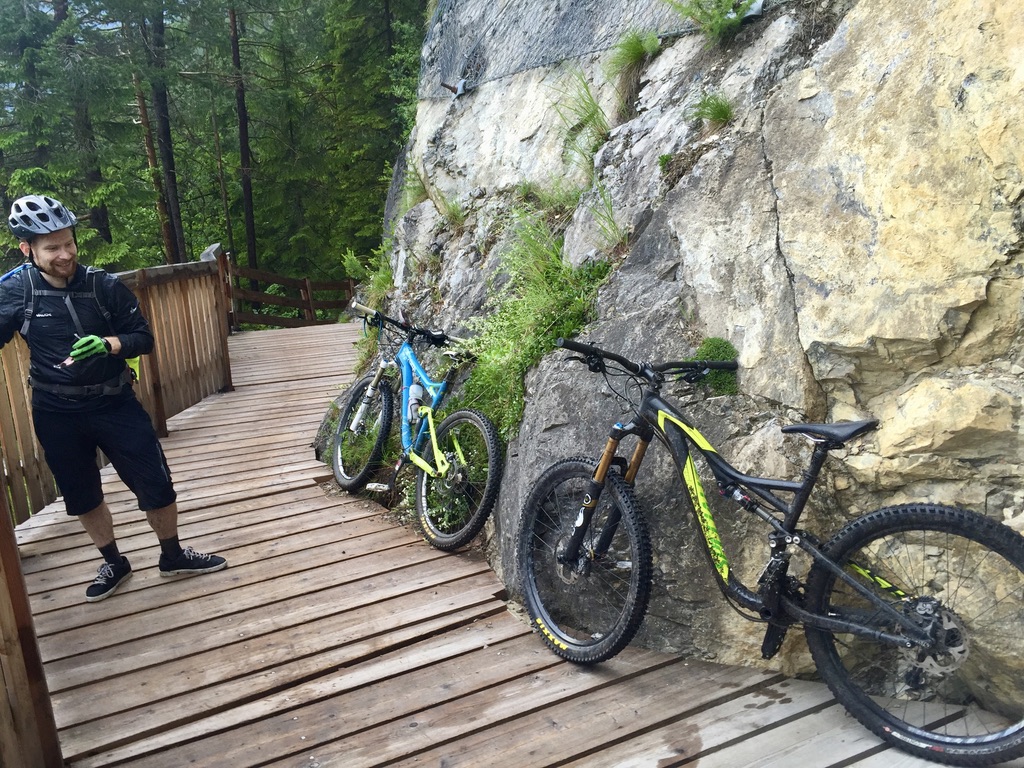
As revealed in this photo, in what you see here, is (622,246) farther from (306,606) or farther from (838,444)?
(306,606)

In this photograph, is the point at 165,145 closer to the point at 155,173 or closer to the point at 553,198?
the point at 155,173

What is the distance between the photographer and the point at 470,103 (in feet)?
30.7

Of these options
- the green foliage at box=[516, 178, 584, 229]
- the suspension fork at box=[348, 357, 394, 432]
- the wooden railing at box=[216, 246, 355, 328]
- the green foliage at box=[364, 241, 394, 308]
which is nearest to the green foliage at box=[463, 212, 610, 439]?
the green foliage at box=[516, 178, 584, 229]

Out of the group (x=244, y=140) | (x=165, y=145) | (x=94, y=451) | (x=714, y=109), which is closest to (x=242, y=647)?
(x=94, y=451)

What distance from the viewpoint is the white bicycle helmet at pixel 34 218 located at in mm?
3484

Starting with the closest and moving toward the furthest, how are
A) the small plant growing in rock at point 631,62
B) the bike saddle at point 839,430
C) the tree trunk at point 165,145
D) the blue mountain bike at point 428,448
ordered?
the bike saddle at point 839,430 → the blue mountain bike at point 428,448 → the small plant growing in rock at point 631,62 → the tree trunk at point 165,145

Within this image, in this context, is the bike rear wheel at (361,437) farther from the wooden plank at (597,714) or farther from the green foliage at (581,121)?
the wooden plank at (597,714)

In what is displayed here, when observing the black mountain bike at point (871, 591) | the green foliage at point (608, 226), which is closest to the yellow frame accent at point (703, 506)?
the black mountain bike at point (871, 591)

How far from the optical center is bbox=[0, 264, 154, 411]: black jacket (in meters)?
3.64

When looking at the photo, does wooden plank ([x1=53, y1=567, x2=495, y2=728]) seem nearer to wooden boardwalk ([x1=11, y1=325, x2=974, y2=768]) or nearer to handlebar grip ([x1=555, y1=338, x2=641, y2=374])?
wooden boardwalk ([x1=11, y1=325, x2=974, y2=768])

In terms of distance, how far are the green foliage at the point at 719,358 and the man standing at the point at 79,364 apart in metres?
2.83

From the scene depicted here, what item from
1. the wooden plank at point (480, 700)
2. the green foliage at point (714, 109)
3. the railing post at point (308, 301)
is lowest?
the railing post at point (308, 301)

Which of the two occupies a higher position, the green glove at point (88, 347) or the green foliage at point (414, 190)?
the green foliage at point (414, 190)

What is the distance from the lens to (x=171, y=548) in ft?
14.0
